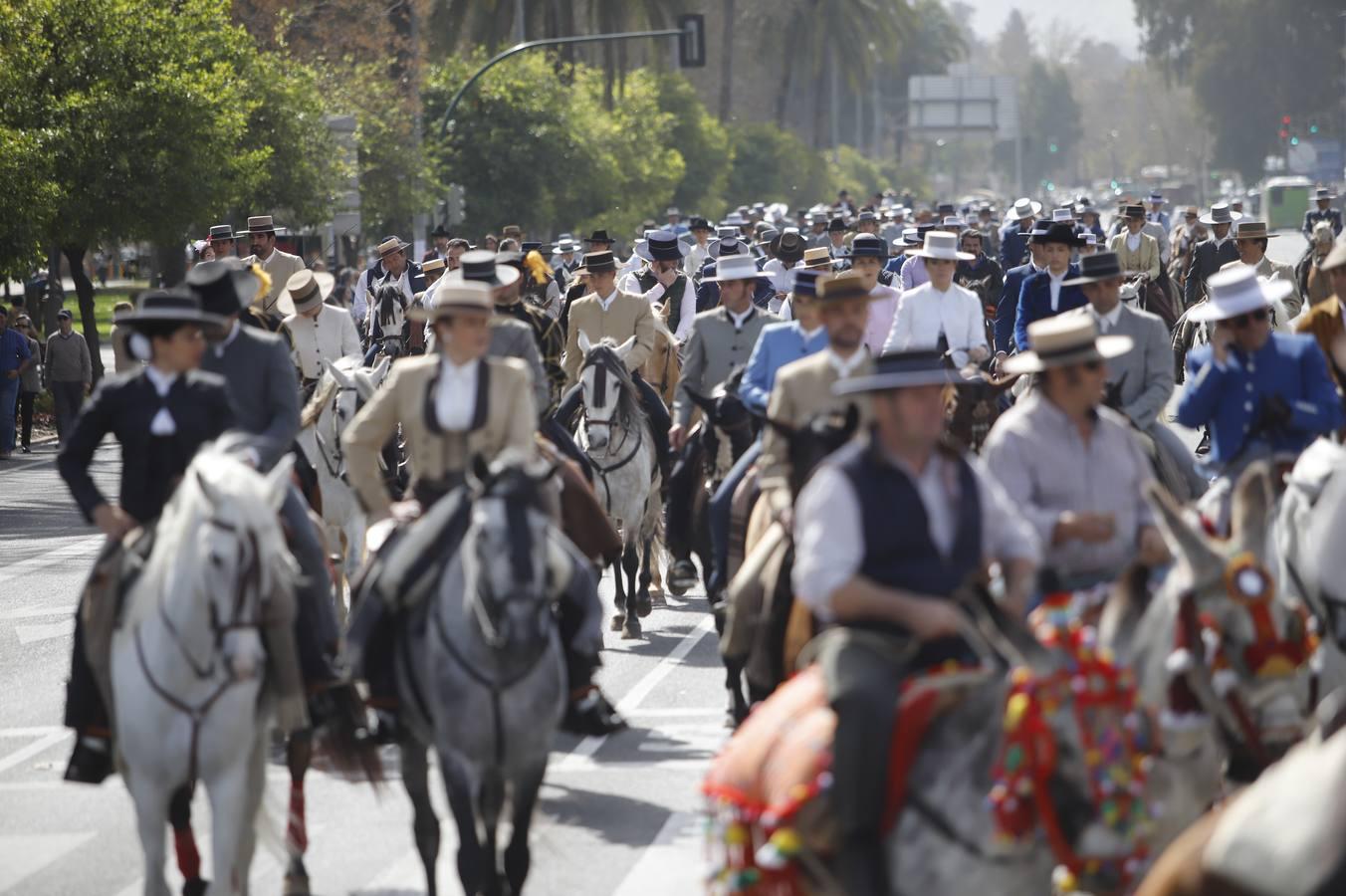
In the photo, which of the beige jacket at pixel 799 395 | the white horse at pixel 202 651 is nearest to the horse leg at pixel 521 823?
the white horse at pixel 202 651

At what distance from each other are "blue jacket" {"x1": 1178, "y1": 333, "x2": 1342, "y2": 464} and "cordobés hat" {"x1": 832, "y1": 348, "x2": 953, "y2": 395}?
3.78 meters

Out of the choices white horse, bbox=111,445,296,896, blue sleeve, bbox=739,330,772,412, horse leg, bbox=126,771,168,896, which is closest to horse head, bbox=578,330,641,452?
blue sleeve, bbox=739,330,772,412

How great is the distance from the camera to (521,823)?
857 centimetres

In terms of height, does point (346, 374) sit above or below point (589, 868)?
above

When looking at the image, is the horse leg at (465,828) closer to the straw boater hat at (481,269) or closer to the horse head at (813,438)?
the horse head at (813,438)

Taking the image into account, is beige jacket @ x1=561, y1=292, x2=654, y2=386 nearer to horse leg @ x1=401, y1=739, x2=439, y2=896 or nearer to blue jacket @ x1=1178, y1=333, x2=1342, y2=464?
blue jacket @ x1=1178, y1=333, x2=1342, y2=464

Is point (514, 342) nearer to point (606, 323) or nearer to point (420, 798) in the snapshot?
point (420, 798)

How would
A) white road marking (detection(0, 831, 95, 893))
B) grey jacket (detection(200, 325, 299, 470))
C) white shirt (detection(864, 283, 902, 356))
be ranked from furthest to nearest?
white shirt (detection(864, 283, 902, 356)), grey jacket (detection(200, 325, 299, 470)), white road marking (detection(0, 831, 95, 893))

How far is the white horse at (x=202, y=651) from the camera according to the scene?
8172 mm

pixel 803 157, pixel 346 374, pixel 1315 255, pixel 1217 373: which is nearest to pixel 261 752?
pixel 1217 373

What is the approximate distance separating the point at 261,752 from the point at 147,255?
6740 centimetres

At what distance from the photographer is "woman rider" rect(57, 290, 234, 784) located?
905 cm

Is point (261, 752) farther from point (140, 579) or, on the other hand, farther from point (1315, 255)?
point (1315, 255)

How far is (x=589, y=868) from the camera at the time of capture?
32.2 feet
